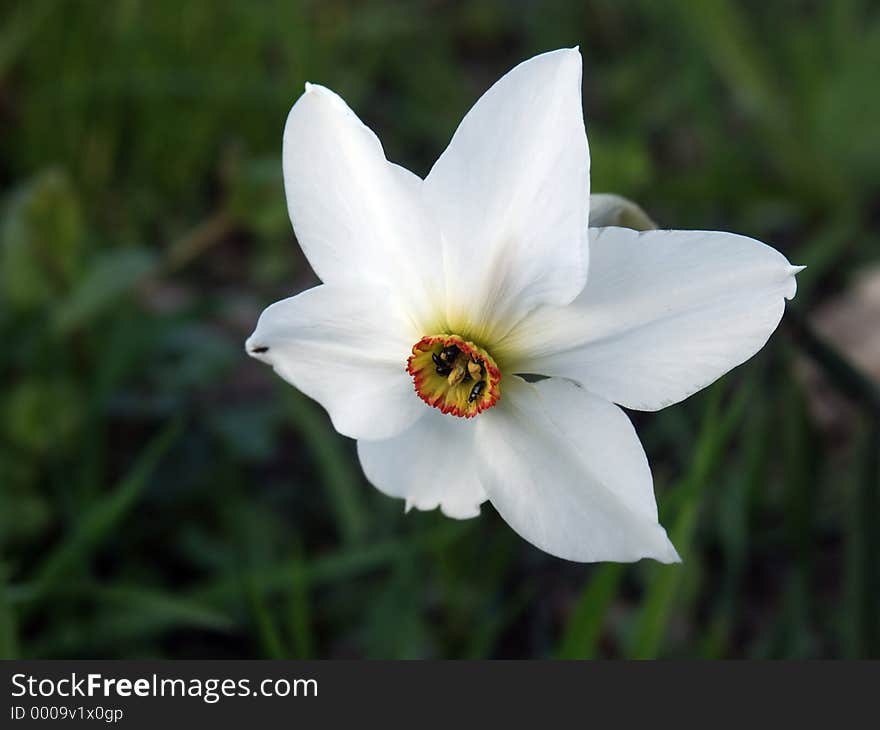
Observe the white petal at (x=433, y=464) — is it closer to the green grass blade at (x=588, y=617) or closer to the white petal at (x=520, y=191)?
the white petal at (x=520, y=191)

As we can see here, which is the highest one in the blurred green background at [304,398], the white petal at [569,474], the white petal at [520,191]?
the blurred green background at [304,398]

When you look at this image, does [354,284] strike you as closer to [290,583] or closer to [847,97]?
[290,583]

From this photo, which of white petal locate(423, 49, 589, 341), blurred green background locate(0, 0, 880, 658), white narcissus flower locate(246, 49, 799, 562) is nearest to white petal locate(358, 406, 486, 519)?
white narcissus flower locate(246, 49, 799, 562)

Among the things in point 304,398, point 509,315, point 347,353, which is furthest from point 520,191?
point 304,398

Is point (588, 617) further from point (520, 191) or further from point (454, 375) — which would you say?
point (520, 191)

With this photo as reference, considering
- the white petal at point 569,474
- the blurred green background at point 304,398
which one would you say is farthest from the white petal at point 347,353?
the blurred green background at point 304,398

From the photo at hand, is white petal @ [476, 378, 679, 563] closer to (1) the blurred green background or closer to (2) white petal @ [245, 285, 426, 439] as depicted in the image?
(2) white petal @ [245, 285, 426, 439]

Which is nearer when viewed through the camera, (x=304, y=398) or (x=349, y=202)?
(x=349, y=202)
